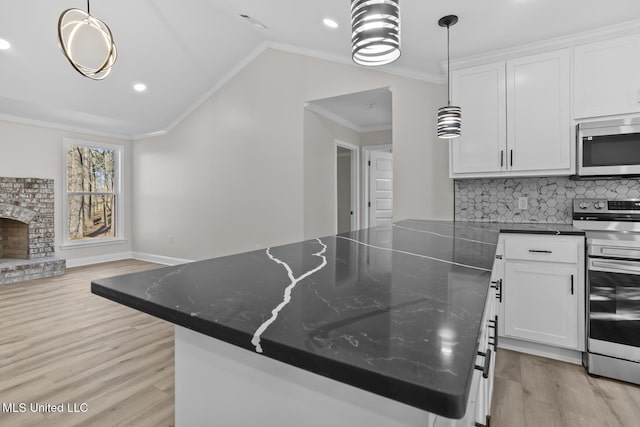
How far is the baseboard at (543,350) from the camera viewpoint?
2494 mm

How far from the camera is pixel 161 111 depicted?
545 cm

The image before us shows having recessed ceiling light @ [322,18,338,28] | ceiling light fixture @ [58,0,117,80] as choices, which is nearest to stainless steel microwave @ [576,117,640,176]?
recessed ceiling light @ [322,18,338,28]

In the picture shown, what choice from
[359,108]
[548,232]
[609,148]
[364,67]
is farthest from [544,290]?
[359,108]

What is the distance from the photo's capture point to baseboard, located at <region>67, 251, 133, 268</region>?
568 centimetres

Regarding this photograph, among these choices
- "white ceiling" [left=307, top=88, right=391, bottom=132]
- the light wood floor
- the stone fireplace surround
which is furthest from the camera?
the stone fireplace surround

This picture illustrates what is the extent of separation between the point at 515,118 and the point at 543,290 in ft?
4.64

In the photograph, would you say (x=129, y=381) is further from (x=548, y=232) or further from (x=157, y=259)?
(x=157, y=259)

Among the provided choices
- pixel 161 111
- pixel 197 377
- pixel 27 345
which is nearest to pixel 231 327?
pixel 197 377

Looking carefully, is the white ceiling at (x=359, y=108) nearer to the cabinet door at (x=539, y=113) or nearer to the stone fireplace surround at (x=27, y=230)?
the cabinet door at (x=539, y=113)

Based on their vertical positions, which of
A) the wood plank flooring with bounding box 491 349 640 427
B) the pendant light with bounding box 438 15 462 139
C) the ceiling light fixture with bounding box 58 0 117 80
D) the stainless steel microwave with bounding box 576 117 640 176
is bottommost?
the wood plank flooring with bounding box 491 349 640 427

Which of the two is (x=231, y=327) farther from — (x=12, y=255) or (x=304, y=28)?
(x=12, y=255)

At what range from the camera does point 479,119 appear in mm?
2986

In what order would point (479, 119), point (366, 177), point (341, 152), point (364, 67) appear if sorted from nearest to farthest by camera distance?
point (479, 119)
point (364, 67)
point (366, 177)
point (341, 152)

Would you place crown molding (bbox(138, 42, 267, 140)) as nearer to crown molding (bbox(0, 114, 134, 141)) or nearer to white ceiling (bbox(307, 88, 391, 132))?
crown molding (bbox(0, 114, 134, 141))
